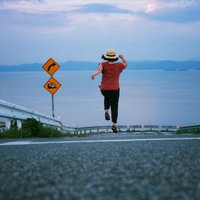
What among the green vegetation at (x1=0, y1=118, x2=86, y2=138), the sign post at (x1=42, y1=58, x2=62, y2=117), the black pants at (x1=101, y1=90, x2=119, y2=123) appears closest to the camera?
the black pants at (x1=101, y1=90, x2=119, y2=123)

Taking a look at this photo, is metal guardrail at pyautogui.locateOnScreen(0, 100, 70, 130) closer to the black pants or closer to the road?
the black pants

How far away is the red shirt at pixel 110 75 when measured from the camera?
35.7ft

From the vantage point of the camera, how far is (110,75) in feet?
35.8

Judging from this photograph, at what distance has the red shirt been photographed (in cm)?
1087

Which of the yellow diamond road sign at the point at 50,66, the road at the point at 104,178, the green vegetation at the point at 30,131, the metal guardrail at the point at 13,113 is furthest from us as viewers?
the yellow diamond road sign at the point at 50,66

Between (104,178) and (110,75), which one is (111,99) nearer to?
(110,75)

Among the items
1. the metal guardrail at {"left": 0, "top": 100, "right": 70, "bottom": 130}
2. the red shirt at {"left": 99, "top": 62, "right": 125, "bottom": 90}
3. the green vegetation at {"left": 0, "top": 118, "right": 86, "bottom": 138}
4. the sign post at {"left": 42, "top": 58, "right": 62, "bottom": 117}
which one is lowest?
the green vegetation at {"left": 0, "top": 118, "right": 86, "bottom": 138}

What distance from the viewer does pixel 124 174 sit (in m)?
3.31

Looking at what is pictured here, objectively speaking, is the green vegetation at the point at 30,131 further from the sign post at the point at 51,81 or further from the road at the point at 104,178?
the sign post at the point at 51,81

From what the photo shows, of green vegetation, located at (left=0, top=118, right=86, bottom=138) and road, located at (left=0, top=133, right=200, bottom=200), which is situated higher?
green vegetation, located at (left=0, top=118, right=86, bottom=138)

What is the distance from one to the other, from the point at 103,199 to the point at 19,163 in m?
2.07

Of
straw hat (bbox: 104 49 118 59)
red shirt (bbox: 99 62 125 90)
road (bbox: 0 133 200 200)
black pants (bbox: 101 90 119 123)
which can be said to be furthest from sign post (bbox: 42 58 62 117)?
road (bbox: 0 133 200 200)

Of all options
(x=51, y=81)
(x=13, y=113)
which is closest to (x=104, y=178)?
(x=13, y=113)

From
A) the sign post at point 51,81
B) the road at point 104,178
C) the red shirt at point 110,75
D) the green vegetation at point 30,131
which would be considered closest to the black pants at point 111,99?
the red shirt at point 110,75
